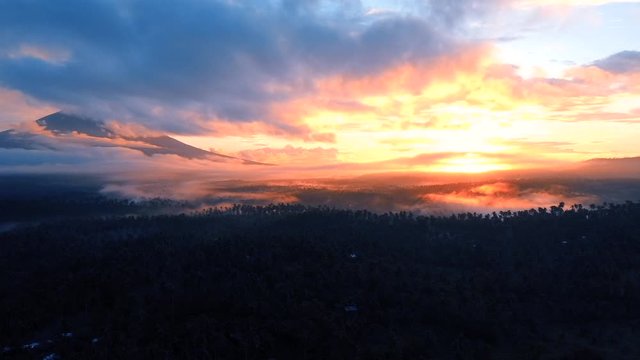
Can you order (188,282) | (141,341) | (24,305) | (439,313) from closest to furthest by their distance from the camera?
(141,341)
(439,313)
(24,305)
(188,282)

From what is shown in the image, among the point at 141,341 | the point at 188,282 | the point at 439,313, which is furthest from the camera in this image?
the point at 188,282

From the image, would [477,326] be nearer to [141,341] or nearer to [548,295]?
[548,295]

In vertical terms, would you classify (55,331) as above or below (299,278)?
below

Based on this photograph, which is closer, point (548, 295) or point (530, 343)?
point (530, 343)

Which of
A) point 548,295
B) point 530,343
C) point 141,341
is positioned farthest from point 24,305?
point 548,295

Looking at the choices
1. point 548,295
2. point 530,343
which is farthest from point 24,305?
point 548,295

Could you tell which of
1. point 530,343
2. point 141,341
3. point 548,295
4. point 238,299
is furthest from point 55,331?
point 548,295

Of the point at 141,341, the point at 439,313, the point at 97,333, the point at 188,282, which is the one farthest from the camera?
the point at 188,282

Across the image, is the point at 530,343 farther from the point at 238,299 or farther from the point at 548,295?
the point at 238,299

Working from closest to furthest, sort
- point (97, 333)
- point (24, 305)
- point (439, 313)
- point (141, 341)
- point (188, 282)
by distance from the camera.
A: point (141, 341) < point (97, 333) < point (439, 313) < point (24, 305) < point (188, 282)

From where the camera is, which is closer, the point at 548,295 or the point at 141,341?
the point at 141,341
